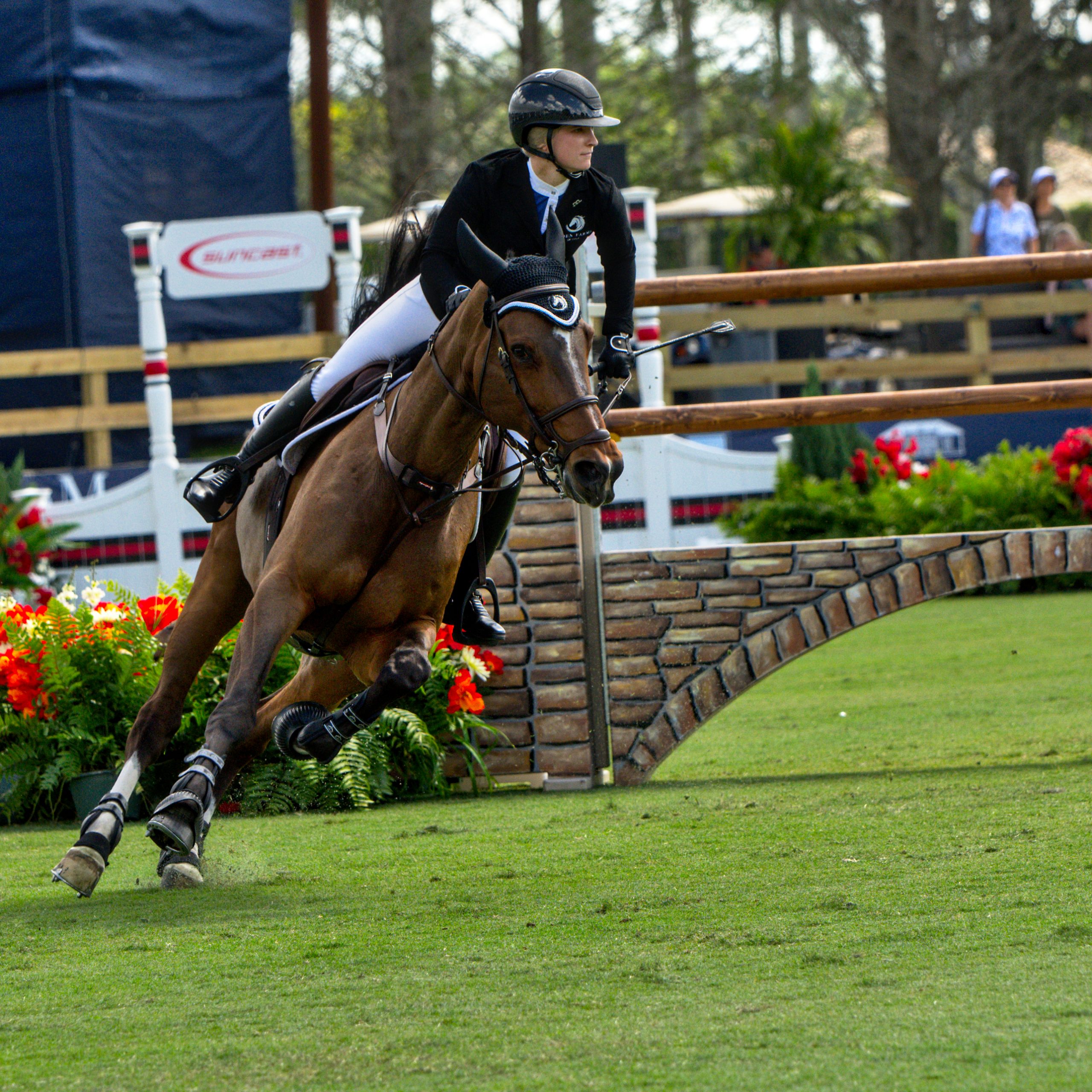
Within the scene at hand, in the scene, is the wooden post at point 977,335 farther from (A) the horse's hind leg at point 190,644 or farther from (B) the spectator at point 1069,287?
(A) the horse's hind leg at point 190,644

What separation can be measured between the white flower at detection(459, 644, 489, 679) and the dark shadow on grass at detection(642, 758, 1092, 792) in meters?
0.79

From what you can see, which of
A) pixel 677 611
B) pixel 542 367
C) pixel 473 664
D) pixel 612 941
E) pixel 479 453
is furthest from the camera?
pixel 677 611

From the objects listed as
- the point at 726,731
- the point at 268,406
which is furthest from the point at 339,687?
the point at 726,731

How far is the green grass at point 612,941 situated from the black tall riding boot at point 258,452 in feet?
4.19

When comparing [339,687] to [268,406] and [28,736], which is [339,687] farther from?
[28,736]

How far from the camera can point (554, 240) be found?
185 inches

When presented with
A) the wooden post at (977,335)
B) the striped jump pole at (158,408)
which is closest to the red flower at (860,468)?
the wooden post at (977,335)

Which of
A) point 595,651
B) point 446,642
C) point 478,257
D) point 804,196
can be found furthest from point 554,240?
point 804,196

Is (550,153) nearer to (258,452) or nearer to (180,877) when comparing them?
(258,452)

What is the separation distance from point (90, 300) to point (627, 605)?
37.5 feet

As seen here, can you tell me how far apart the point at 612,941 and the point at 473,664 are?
9.14 feet

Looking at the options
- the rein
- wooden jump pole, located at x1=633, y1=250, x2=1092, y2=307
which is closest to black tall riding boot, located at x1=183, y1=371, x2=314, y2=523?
the rein

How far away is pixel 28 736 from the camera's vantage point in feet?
21.8

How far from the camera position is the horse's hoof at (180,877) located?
504 cm
